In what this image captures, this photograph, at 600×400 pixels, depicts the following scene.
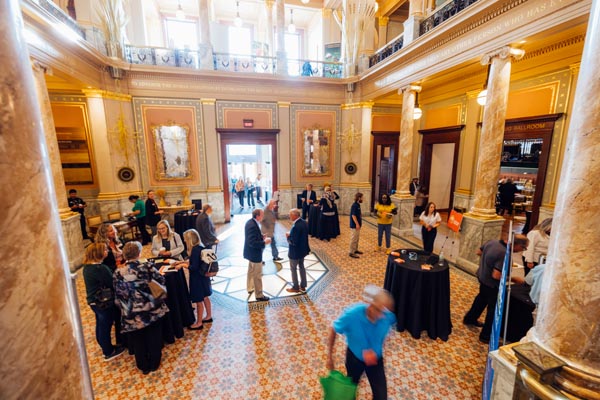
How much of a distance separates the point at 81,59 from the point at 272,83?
521cm

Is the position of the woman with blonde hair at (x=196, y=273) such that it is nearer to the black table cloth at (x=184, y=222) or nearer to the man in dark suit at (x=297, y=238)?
the man in dark suit at (x=297, y=238)

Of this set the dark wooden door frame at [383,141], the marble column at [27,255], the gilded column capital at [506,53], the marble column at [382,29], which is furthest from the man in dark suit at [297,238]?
the marble column at [382,29]

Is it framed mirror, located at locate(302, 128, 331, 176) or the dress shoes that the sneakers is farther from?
framed mirror, located at locate(302, 128, 331, 176)

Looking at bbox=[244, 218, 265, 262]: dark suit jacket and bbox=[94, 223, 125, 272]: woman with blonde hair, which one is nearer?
bbox=[94, 223, 125, 272]: woman with blonde hair

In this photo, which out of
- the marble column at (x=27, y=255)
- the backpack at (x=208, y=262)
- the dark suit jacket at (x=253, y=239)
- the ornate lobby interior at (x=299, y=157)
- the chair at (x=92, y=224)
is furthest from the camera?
the chair at (x=92, y=224)

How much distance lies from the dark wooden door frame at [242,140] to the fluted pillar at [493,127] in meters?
6.32

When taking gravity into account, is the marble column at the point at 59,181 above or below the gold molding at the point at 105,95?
below

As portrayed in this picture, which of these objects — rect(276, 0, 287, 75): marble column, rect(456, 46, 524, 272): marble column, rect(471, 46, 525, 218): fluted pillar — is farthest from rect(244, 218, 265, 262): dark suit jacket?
rect(276, 0, 287, 75): marble column

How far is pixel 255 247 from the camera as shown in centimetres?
424

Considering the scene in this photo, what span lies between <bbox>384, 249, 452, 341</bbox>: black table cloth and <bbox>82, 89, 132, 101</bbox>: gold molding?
347 inches

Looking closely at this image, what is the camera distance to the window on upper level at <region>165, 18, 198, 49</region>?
1141 cm

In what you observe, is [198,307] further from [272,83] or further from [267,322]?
[272,83]

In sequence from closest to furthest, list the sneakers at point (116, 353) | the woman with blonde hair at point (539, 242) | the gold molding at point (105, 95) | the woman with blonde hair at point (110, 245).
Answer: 1. the sneakers at point (116, 353)
2. the woman with blonde hair at point (110, 245)
3. the woman with blonde hair at point (539, 242)
4. the gold molding at point (105, 95)

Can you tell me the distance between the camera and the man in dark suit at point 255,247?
421 centimetres
